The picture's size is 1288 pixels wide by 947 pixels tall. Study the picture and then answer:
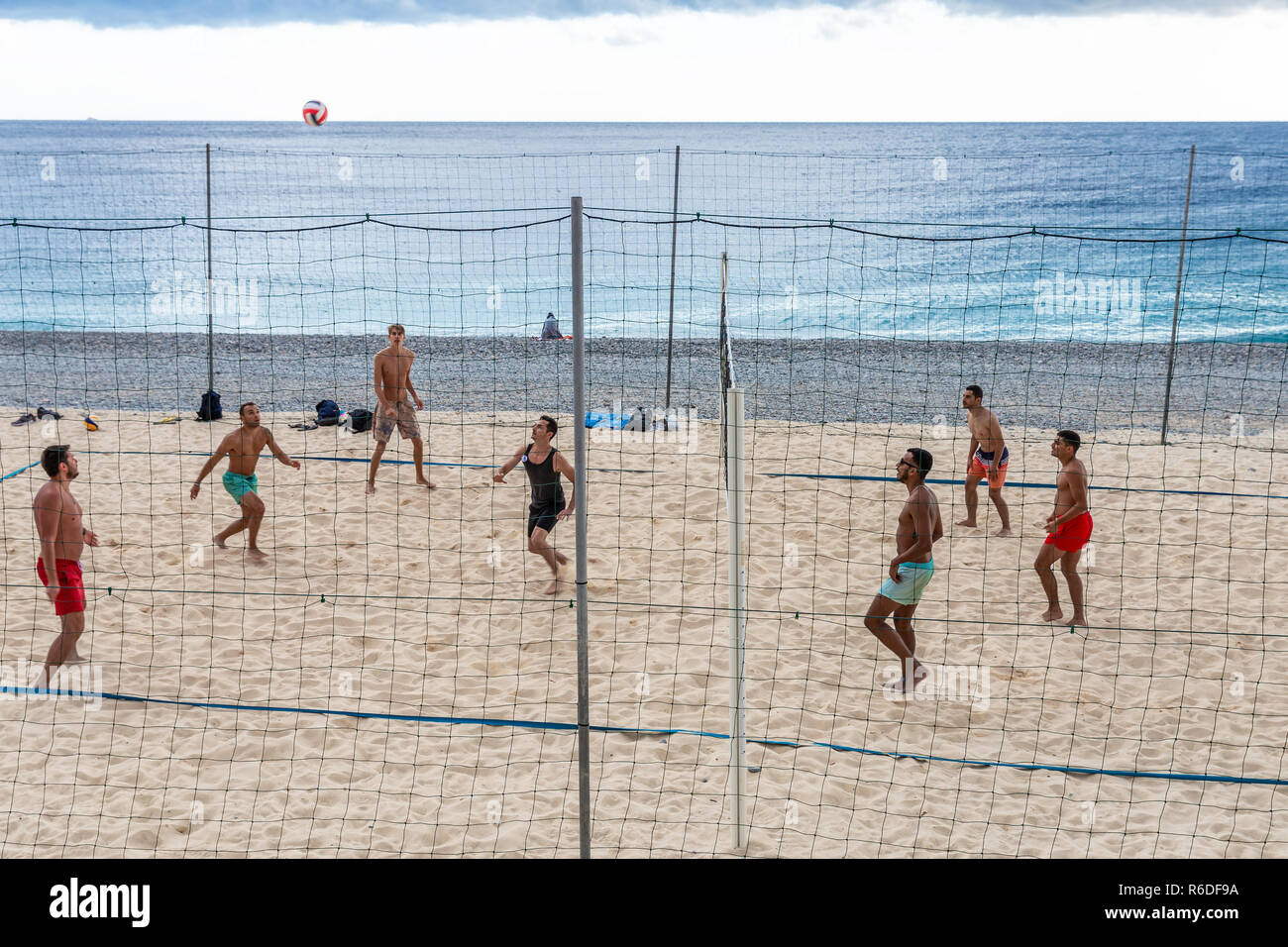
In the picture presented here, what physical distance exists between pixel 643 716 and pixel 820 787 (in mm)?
1191

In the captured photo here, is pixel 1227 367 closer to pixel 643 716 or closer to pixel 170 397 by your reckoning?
pixel 643 716

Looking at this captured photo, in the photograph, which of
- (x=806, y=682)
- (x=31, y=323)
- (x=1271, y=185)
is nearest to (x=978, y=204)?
(x=1271, y=185)

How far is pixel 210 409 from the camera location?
40.1 feet

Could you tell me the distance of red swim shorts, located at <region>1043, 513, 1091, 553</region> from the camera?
697cm

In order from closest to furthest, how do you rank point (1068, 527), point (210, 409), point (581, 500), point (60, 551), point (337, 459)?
point (581, 500) → point (60, 551) → point (1068, 527) → point (337, 459) → point (210, 409)

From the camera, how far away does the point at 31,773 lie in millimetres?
5461

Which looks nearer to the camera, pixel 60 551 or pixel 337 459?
pixel 60 551

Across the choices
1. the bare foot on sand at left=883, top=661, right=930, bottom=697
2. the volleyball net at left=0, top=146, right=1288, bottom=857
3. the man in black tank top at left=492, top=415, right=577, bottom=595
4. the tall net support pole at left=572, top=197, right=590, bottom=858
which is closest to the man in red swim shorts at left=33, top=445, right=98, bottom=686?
the volleyball net at left=0, top=146, right=1288, bottom=857

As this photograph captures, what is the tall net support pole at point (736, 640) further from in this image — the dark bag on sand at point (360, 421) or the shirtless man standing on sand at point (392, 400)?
the dark bag on sand at point (360, 421)

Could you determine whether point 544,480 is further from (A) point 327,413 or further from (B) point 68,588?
(A) point 327,413

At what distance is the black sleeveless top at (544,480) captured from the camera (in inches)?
303

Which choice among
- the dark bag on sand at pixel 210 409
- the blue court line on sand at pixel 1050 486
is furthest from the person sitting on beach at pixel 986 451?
the dark bag on sand at pixel 210 409

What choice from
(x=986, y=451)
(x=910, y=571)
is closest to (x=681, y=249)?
(x=986, y=451)

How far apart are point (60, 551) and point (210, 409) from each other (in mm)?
6355
